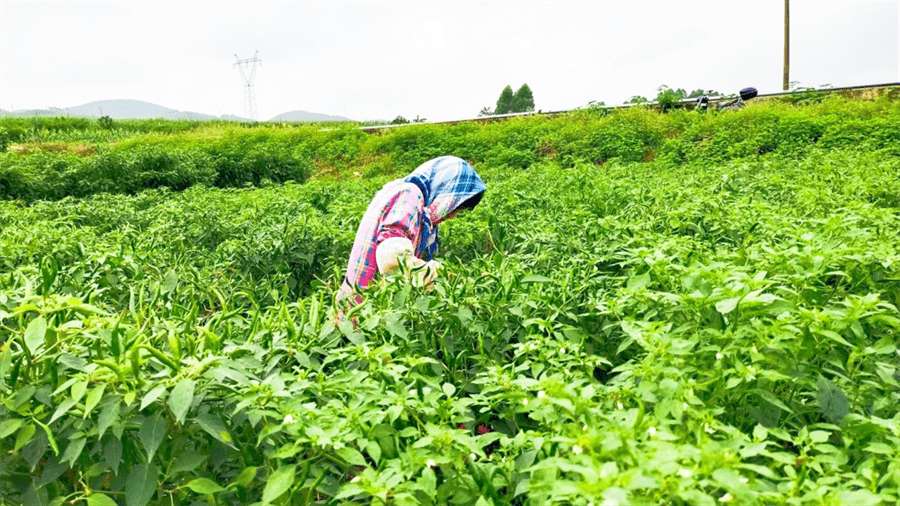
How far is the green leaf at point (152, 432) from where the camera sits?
1.27 metres

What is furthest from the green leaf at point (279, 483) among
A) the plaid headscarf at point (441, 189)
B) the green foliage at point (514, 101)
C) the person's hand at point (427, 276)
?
the green foliage at point (514, 101)

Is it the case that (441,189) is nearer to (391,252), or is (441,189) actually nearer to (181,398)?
(391,252)

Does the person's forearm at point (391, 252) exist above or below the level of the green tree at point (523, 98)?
below

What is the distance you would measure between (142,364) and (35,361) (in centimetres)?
26

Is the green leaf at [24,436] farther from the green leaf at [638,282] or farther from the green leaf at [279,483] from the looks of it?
the green leaf at [638,282]

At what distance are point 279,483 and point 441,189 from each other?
6.69 feet

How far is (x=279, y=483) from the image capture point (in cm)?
123

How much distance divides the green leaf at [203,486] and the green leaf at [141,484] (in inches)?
2.8

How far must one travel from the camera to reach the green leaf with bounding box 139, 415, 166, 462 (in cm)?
127

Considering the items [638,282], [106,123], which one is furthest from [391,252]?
[106,123]

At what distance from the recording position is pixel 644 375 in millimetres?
1407

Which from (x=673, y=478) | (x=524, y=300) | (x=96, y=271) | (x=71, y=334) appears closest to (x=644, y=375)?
(x=673, y=478)

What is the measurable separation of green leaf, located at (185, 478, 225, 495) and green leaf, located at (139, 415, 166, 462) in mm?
98

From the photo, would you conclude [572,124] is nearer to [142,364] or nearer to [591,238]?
[591,238]
